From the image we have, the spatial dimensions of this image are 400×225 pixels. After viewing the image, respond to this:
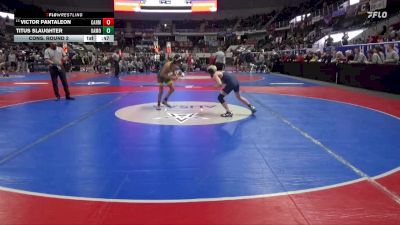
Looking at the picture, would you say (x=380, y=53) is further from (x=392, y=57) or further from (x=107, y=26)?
(x=107, y=26)

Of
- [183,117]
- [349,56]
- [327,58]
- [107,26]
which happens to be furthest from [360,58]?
[107,26]

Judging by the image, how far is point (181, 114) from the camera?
9555 millimetres

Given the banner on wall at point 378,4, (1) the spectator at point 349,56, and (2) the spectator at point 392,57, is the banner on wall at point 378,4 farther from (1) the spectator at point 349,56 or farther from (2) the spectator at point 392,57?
(2) the spectator at point 392,57

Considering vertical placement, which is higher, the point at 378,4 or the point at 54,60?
the point at 378,4

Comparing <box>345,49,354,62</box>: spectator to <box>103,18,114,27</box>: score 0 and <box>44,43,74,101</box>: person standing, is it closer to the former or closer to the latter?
<box>103,18,114,27</box>: score 0

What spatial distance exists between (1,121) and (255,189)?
648 centimetres

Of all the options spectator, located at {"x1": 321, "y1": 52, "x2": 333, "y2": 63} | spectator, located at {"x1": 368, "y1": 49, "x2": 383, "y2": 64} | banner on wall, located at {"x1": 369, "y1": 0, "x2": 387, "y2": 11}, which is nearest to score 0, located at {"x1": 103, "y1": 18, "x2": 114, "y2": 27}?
spectator, located at {"x1": 321, "y1": 52, "x2": 333, "y2": 63}

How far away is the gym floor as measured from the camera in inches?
145

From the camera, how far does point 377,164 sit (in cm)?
529

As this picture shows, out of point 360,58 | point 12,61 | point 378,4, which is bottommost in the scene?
point 360,58
